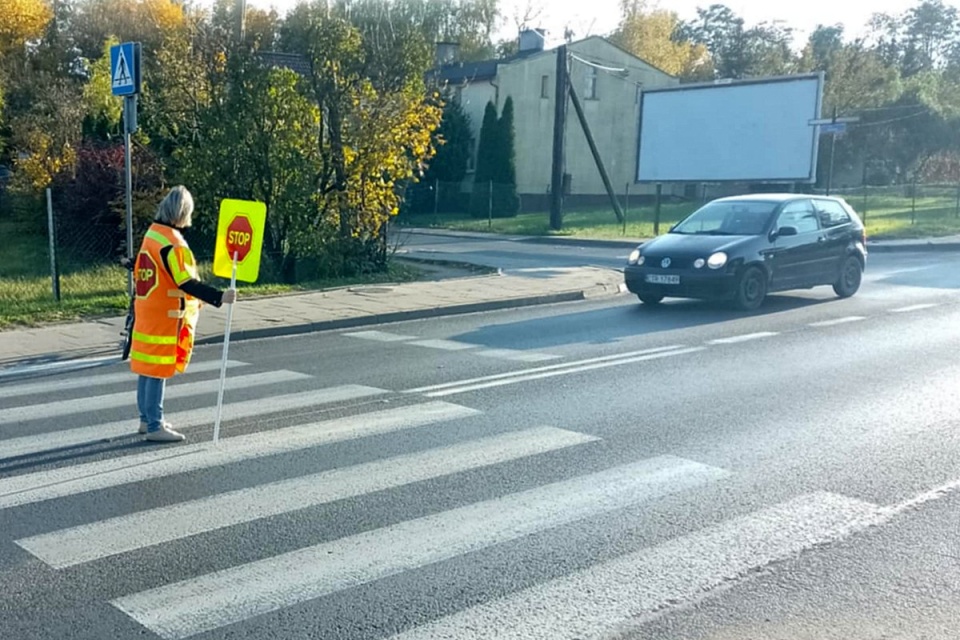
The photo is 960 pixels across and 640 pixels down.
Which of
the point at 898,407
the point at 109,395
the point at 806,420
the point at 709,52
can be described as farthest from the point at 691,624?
the point at 709,52

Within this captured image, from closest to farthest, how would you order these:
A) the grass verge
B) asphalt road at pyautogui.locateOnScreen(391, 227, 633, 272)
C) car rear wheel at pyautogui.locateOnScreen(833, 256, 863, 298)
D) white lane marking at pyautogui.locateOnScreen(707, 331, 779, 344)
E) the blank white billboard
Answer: white lane marking at pyautogui.locateOnScreen(707, 331, 779, 344)
the grass verge
car rear wheel at pyautogui.locateOnScreen(833, 256, 863, 298)
asphalt road at pyautogui.locateOnScreen(391, 227, 633, 272)
the blank white billboard

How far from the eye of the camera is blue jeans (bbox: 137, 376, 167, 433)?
21.9ft

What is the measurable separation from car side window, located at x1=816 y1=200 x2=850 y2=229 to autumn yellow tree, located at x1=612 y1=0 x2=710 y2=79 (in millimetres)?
57406

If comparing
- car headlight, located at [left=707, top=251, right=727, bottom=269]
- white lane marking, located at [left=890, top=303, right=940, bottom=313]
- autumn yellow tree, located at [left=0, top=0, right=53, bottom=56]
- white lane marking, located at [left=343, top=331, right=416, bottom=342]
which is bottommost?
white lane marking, located at [left=343, top=331, right=416, bottom=342]

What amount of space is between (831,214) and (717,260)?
289cm

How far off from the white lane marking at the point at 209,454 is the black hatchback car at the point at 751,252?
671 cm

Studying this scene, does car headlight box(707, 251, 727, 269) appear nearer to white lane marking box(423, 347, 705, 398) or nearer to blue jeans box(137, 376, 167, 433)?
white lane marking box(423, 347, 705, 398)

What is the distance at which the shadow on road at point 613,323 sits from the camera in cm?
1155

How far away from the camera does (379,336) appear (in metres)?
12.0

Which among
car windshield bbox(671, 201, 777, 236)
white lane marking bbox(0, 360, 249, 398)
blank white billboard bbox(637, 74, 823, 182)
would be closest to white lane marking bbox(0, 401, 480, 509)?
white lane marking bbox(0, 360, 249, 398)

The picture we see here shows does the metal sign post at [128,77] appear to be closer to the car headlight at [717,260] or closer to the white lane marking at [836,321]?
the car headlight at [717,260]

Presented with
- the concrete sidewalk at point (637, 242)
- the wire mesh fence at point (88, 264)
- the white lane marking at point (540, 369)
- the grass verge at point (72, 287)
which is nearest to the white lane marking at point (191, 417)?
the white lane marking at point (540, 369)

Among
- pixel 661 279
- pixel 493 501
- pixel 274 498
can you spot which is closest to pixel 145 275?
pixel 274 498

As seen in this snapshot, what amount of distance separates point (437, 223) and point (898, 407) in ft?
108
